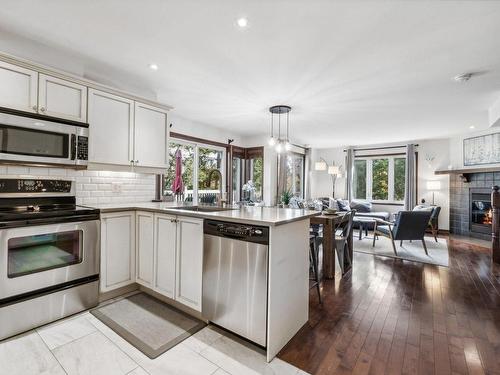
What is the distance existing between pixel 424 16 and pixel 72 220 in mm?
3302

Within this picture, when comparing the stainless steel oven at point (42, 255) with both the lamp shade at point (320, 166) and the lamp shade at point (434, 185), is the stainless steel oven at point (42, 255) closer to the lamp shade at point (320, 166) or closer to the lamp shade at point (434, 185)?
the lamp shade at point (320, 166)

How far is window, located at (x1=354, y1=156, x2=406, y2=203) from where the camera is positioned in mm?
7469

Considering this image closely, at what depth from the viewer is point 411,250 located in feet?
15.7

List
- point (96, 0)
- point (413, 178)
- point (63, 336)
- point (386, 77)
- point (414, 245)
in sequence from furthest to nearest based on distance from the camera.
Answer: point (413, 178), point (414, 245), point (386, 77), point (63, 336), point (96, 0)

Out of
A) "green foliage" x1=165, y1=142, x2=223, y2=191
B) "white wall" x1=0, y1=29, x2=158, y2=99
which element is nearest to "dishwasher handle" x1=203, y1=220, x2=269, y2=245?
"white wall" x1=0, y1=29, x2=158, y2=99

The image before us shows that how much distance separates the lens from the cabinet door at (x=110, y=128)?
8.64 feet

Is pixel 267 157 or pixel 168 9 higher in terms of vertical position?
pixel 168 9

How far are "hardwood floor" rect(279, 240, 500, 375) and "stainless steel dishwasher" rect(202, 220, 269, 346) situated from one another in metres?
0.35

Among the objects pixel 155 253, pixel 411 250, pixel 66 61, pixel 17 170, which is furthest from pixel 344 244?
pixel 66 61

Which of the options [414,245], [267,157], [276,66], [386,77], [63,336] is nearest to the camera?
[63,336]

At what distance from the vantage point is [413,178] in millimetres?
6977

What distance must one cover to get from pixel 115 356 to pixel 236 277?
0.99 m

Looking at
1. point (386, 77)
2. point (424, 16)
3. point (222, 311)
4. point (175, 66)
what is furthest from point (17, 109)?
point (386, 77)

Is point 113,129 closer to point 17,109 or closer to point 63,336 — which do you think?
point 17,109
